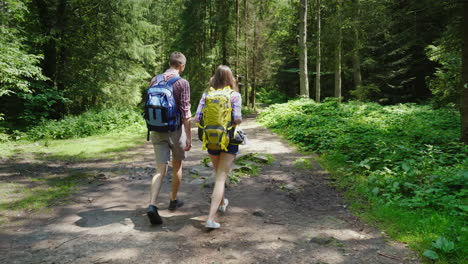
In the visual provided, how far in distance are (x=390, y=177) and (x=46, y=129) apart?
12.8 meters

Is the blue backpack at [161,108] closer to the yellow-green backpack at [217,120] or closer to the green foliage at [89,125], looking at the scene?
the yellow-green backpack at [217,120]

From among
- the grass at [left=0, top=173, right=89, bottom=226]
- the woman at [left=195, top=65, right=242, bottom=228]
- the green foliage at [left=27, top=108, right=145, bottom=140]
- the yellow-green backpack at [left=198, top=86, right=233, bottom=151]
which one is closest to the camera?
the yellow-green backpack at [left=198, top=86, right=233, bottom=151]

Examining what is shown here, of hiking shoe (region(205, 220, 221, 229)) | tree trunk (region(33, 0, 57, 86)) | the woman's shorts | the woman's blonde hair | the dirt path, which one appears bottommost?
the dirt path

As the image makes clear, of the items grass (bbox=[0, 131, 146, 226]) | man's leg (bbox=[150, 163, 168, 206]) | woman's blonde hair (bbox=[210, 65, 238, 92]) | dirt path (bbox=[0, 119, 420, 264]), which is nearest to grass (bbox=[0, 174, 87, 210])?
grass (bbox=[0, 131, 146, 226])

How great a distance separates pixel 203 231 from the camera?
3.89 meters

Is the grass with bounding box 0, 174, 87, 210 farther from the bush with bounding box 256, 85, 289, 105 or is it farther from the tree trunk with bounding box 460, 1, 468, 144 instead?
the bush with bounding box 256, 85, 289, 105

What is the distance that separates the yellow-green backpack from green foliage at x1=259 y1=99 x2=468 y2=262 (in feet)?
8.27

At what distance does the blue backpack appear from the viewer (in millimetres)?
3943

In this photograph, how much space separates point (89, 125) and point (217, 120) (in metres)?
11.2

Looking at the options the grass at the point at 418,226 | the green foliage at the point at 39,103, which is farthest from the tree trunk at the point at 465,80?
the green foliage at the point at 39,103

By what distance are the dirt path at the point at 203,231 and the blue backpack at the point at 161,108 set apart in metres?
1.31

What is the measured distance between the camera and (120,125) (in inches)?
561

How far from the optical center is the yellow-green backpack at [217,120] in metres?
3.83

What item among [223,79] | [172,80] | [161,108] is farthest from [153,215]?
[223,79]
